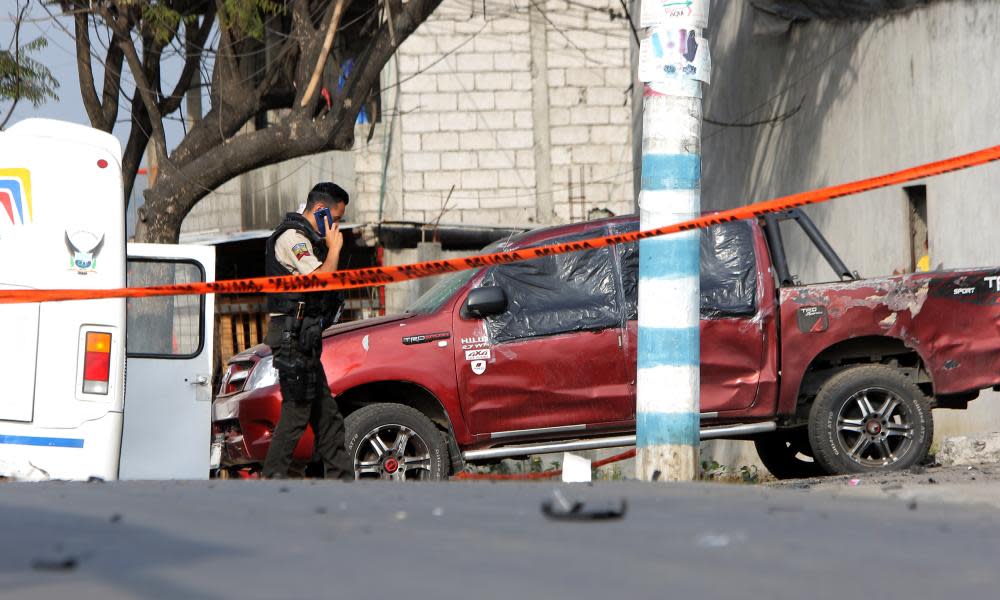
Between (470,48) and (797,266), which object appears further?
(470,48)

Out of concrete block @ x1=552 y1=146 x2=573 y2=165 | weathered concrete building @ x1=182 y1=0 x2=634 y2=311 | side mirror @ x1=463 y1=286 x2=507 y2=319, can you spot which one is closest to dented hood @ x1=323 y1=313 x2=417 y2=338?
side mirror @ x1=463 y1=286 x2=507 y2=319

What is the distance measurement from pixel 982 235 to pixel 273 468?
6.28 meters

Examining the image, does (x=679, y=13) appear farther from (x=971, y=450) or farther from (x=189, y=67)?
(x=189, y=67)

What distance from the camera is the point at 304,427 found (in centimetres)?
739

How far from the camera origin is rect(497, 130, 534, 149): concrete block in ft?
62.5

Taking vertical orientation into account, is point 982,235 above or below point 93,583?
above

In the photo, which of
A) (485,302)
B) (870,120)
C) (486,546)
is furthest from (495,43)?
(486,546)

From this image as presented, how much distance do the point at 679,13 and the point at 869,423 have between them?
10.1 feet

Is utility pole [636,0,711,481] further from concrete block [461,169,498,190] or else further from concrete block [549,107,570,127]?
concrete block [549,107,570,127]

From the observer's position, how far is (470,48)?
1894cm

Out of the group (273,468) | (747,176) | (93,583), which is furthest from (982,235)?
(93,583)

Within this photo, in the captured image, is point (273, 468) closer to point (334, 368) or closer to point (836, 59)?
point (334, 368)

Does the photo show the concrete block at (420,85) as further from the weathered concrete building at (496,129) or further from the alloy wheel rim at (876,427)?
the alloy wheel rim at (876,427)

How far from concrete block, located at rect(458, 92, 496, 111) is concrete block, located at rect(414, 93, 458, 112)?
87mm
